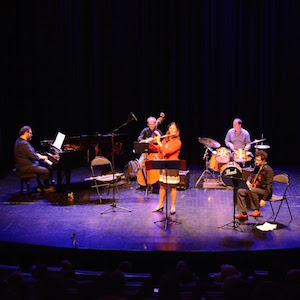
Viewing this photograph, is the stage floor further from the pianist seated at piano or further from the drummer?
the drummer

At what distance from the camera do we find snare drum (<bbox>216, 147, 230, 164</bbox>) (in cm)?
973

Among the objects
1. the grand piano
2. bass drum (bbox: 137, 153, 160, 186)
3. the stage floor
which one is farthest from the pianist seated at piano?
bass drum (bbox: 137, 153, 160, 186)

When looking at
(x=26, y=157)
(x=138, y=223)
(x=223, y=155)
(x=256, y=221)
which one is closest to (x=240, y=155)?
(x=223, y=155)

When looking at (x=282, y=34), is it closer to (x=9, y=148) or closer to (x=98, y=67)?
(x=98, y=67)

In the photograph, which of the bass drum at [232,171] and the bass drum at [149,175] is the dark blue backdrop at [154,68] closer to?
the bass drum at [149,175]

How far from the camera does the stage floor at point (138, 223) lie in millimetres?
6602

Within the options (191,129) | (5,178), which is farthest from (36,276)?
(191,129)

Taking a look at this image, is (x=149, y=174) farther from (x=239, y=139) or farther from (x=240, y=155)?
(x=239, y=139)

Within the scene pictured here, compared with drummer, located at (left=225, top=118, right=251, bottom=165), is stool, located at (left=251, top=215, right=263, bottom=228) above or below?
below

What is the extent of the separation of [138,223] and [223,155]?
2917 mm

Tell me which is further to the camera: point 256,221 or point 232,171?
point 232,171

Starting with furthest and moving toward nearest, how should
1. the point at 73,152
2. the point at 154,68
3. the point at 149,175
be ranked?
the point at 154,68, the point at 149,175, the point at 73,152

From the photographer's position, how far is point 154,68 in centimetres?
1298

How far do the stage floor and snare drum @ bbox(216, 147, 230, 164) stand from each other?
0.66 meters
